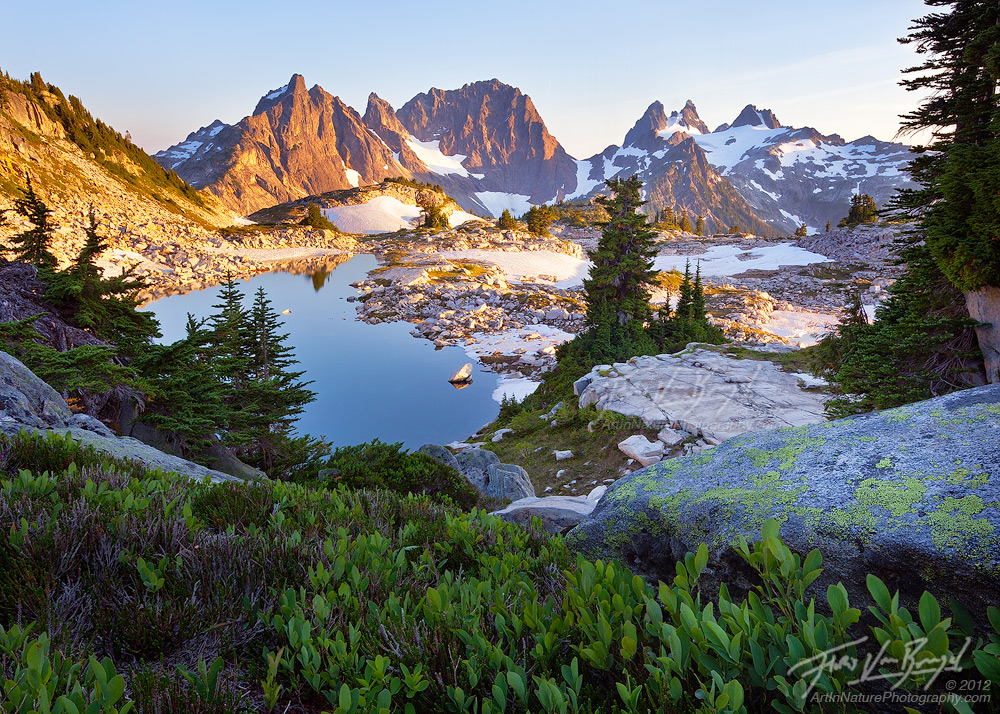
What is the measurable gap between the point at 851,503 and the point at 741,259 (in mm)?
97272

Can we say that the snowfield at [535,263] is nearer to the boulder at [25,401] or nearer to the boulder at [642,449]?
the boulder at [642,449]

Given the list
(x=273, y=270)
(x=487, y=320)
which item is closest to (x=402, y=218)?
(x=273, y=270)

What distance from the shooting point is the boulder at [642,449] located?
12.6 meters

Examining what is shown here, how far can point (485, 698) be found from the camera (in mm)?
1662

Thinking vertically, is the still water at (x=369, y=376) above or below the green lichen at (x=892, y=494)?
below

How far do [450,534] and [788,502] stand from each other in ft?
7.36

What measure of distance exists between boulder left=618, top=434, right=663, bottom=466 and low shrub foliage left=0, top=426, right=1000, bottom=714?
9994 mm

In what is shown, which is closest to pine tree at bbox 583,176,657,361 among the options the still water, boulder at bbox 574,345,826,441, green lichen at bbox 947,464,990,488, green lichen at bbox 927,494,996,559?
boulder at bbox 574,345,826,441

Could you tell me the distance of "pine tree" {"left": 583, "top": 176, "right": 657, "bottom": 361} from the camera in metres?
22.1

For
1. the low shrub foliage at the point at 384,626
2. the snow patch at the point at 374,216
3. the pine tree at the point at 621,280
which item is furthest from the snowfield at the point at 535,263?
the low shrub foliage at the point at 384,626

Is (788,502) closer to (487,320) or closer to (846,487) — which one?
(846,487)

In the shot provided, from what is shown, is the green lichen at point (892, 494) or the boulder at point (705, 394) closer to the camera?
the green lichen at point (892, 494)

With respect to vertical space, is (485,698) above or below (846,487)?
below

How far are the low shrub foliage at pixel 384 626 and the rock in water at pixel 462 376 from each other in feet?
88.1
